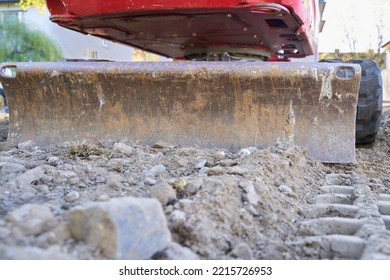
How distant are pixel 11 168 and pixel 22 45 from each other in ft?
47.8

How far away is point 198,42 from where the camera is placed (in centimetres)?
426

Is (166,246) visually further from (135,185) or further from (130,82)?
(130,82)

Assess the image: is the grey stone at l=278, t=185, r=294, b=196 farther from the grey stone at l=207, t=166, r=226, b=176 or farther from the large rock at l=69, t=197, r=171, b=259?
the large rock at l=69, t=197, r=171, b=259

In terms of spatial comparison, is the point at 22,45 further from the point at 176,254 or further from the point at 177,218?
the point at 176,254

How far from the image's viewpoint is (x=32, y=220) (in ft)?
5.04

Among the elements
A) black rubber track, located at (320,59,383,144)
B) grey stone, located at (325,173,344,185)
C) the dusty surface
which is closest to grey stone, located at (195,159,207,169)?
the dusty surface

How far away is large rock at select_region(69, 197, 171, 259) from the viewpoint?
4.66 feet

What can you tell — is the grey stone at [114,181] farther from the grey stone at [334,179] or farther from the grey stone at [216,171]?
the grey stone at [334,179]

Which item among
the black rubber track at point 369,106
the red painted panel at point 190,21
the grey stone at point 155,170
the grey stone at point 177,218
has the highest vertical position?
A: the red painted panel at point 190,21

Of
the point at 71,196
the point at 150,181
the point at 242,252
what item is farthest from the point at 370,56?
Answer: the point at 242,252

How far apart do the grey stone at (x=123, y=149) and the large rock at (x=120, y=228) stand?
144 cm

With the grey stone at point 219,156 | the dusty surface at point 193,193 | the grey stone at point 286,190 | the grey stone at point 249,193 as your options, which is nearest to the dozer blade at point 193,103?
the dusty surface at point 193,193

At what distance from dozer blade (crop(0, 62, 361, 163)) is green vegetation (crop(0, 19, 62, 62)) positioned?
1295cm

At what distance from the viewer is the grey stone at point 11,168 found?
101 inches
